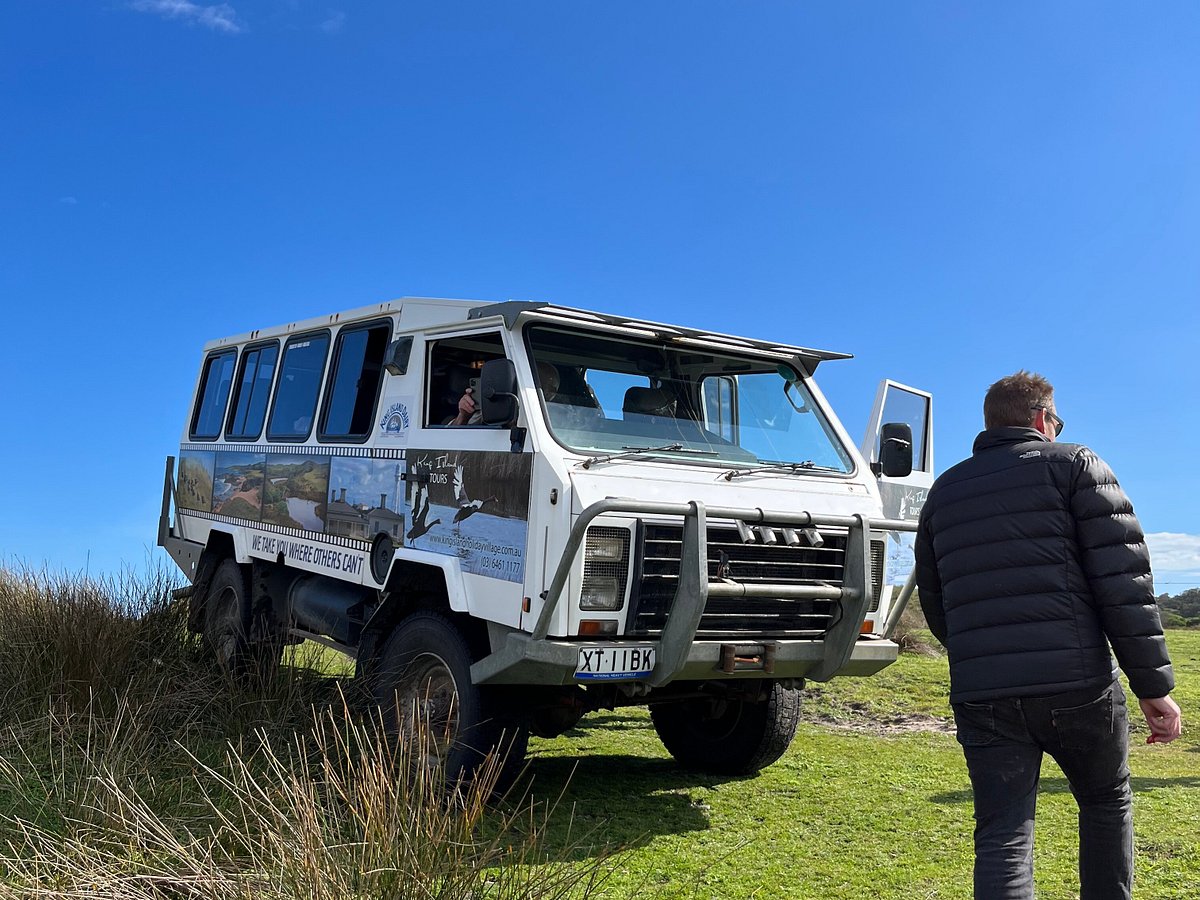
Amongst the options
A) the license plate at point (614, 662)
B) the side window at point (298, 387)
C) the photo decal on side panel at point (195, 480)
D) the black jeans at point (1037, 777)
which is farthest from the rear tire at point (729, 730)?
the photo decal on side panel at point (195, 480)

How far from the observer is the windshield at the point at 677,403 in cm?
615

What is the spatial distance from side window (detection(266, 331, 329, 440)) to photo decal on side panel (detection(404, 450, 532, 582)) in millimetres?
1999

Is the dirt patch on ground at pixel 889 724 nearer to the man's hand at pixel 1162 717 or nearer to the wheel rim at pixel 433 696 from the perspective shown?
the wheel rim at pixel 433 696

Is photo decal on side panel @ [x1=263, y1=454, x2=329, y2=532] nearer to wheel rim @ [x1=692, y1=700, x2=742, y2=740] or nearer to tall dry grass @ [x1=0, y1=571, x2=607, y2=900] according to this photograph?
tall dry grass @ [x1=0, y1=571, x2=607, y2=900]

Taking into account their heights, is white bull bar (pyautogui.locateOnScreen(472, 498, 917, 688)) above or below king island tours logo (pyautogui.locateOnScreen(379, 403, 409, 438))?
below

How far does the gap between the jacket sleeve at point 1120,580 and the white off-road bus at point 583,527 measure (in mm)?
2026

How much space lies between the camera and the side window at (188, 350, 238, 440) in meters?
10.6

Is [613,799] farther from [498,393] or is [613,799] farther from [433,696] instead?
[498,393]

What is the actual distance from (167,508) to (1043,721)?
983cm

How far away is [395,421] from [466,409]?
0.74 meters

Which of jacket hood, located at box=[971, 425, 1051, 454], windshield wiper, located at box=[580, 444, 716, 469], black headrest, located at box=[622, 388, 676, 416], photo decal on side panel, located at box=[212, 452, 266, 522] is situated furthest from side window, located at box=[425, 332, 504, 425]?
jacket hood, located at box=[971, 425, 1051, 454]

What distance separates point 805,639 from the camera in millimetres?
6070

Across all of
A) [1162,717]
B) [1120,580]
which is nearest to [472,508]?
[1120,580]

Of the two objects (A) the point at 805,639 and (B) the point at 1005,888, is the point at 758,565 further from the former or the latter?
(B) the point at 1005,888
